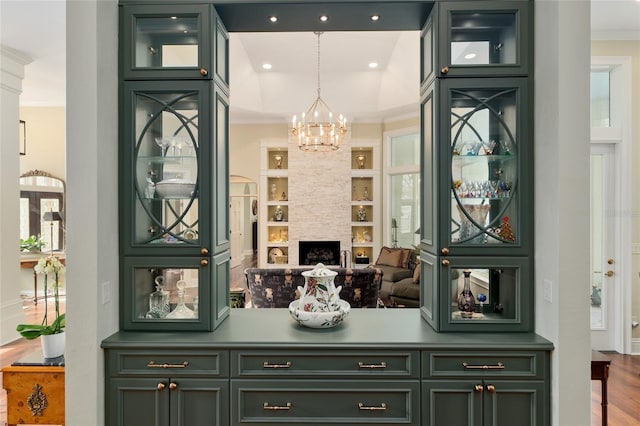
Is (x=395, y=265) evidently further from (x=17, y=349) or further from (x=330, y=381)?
(x=17, y=349)

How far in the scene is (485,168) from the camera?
219 centimetres

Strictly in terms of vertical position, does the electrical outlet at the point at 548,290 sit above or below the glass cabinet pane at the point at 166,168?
below

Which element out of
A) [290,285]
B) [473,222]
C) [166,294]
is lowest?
[290,285]

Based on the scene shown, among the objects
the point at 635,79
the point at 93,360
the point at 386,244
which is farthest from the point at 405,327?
the point at 386,244

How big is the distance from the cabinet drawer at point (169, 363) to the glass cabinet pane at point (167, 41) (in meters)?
1.60

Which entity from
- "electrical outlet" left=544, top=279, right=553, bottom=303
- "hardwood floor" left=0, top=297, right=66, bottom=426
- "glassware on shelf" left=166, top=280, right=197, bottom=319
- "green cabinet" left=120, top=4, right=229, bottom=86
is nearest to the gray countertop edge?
"glassware on shelf" left=166, top=280, right=197, bottom=319

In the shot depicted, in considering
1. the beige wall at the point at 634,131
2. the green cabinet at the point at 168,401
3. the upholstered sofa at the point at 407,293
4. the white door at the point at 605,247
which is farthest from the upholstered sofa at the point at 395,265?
the green cabinet at the point at 168,401

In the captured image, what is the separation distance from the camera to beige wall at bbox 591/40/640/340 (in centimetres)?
411

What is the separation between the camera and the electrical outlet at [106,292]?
1959mm

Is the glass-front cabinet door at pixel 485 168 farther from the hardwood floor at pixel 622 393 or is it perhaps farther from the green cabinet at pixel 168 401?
the hardwood floor at pixel 622 393

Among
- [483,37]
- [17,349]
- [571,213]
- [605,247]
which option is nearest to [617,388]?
[605,247]

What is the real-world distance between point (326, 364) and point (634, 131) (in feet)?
14.6

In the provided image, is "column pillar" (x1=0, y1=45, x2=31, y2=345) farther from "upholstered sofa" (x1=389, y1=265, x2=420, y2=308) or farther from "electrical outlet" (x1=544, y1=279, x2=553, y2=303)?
"electrical outlet" (x1=544, y1=279, x2=553, y2=303)

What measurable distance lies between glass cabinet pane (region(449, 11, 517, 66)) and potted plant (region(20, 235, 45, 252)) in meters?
7.49
